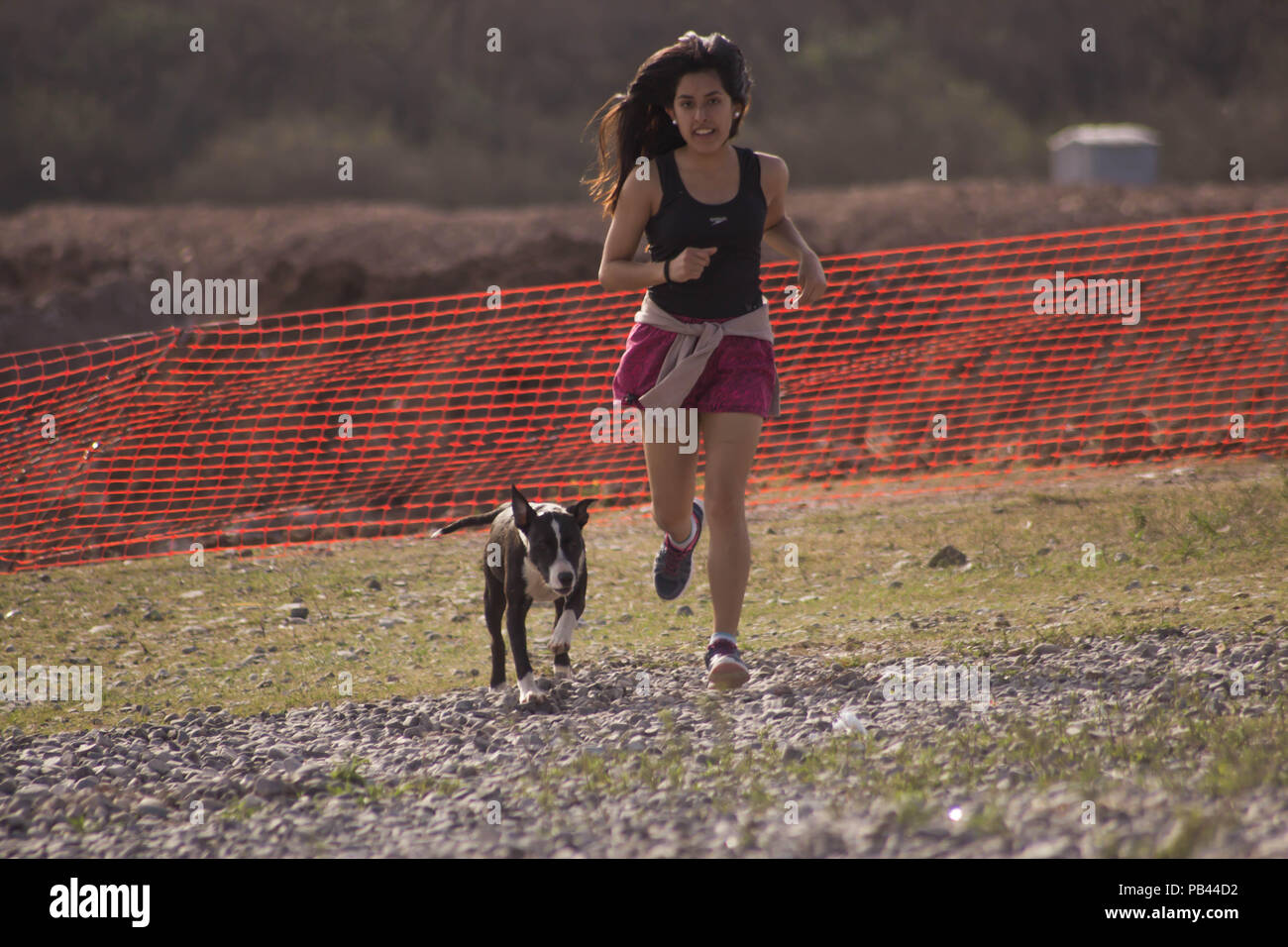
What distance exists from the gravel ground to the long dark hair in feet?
5.58

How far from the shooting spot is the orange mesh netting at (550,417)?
362 inches

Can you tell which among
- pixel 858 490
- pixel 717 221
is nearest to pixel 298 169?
pixel 858 490

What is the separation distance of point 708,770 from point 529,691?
1.11 metres

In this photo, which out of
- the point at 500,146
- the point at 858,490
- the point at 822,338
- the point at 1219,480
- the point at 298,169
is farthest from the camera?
the point at 500,146

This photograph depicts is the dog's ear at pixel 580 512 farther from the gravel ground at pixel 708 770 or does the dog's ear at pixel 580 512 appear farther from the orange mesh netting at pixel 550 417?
the orange mesh netting at pixel 550 417

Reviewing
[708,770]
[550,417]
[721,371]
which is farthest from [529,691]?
[550,417]

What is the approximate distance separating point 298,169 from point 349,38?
4952mm

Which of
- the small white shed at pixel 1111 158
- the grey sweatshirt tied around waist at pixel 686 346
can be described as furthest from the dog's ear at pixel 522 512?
the small white shed at pixel 1111 158

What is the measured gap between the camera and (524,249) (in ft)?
54.6

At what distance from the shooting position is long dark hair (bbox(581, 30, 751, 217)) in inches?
172

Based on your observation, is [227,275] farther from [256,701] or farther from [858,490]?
[256,701]

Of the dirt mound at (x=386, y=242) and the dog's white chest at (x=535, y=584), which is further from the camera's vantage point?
the dirt mound at (x=386, y=242)

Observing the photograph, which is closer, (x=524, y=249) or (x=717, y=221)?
(x=717, y=221)

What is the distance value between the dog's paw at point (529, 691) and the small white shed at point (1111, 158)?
772 inches
